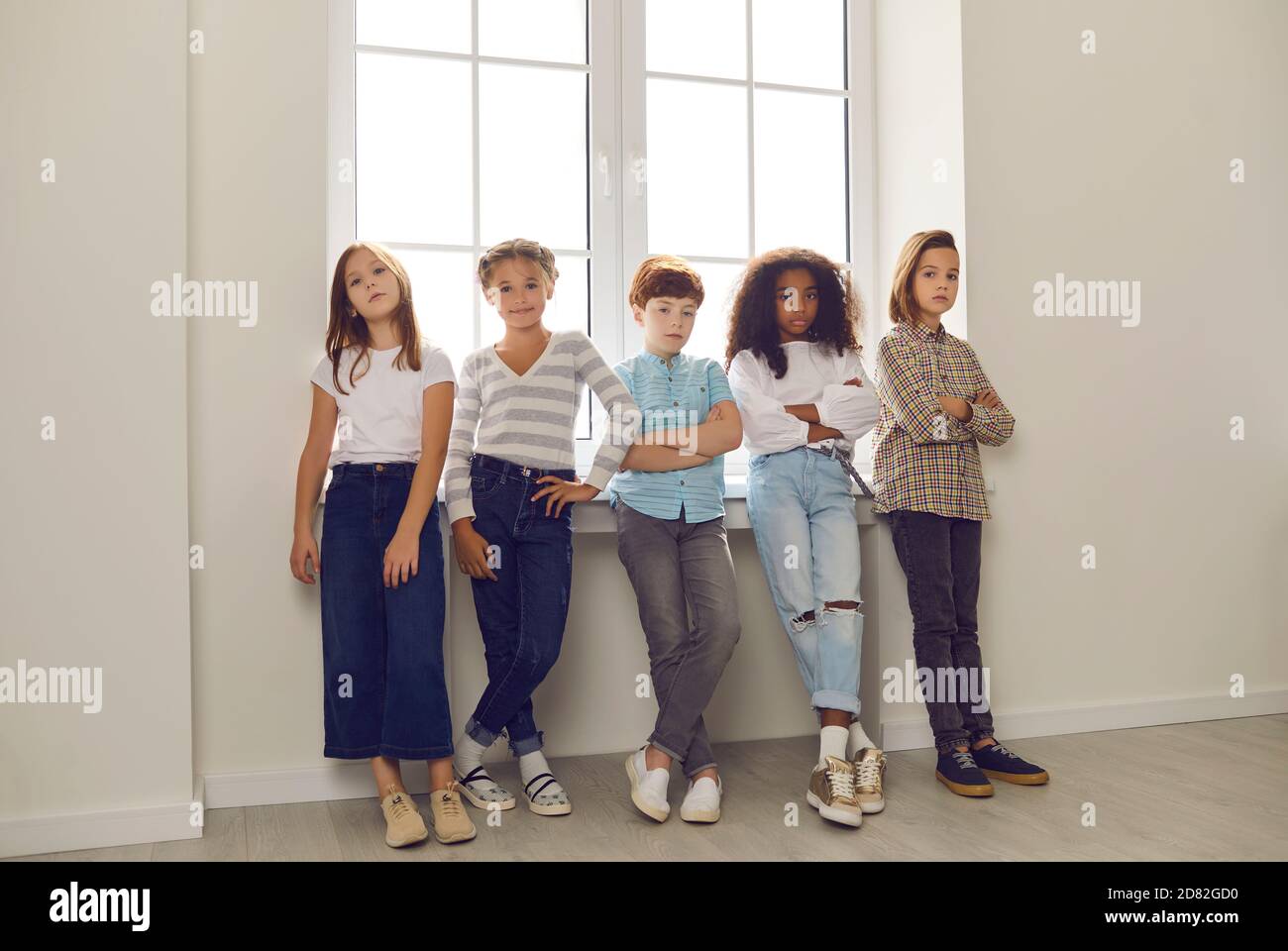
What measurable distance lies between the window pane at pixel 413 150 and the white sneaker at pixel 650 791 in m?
1.32

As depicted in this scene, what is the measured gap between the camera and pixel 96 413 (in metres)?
1.93

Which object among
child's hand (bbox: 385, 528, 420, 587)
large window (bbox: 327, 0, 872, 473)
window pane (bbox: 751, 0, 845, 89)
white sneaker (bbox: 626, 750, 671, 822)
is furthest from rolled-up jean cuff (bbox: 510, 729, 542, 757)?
window pane (bbox: 751, 0, 845, 89)

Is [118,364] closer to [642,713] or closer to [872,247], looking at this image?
[642,713]

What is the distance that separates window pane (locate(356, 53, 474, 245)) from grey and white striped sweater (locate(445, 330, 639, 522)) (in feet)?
1.64

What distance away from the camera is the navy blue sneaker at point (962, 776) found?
2162 mm

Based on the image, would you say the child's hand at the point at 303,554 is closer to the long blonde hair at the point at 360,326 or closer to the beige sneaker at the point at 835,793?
the long blonde hair at the point at 360,326

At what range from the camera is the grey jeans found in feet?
6.78

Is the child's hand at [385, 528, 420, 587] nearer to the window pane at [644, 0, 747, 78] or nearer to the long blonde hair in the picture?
the long blonde hair

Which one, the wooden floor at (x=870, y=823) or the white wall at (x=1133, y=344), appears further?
the white wall at (x=1133, y=344)

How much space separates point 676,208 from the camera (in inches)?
106


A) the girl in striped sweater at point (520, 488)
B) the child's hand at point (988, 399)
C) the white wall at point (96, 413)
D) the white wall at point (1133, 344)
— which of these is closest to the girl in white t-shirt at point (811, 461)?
the child's hand at point (988, 399)

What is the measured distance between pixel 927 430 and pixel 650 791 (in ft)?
3.25

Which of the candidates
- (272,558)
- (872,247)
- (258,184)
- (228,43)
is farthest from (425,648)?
(872,247)
